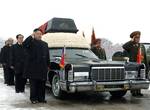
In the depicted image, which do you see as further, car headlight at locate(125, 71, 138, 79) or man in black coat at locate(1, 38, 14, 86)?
man in black coat at locate(1, 38, 14, 86)

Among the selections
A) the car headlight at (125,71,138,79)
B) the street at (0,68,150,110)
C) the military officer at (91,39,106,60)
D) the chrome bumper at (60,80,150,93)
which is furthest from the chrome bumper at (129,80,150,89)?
the military officer at (91,39,106,60)

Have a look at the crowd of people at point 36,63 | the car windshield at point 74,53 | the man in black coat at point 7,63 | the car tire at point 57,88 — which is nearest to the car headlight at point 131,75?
the car tire at point 57,88

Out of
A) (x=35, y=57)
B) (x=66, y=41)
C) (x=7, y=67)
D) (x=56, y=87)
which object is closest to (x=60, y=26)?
(x=7, y=67)

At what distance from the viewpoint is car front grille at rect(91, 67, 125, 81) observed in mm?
10234

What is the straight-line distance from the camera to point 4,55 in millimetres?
15719

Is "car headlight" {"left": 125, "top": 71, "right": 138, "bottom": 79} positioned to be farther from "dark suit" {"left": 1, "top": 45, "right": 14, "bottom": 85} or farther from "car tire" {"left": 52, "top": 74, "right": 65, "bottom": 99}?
"dark suit" {"left": 1, "top": 45, "right": 14, "bottom": 85}

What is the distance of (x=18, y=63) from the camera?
13.1 m

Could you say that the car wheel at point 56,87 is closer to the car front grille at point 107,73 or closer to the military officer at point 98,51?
the car front grille at point 107,73

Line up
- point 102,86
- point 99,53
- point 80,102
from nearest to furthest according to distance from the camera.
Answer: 1. point 102,86
2. point 80,102
3. point 99,53

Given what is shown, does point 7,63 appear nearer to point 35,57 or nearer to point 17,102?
point 17,102

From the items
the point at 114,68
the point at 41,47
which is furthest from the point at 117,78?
the point at 41,47

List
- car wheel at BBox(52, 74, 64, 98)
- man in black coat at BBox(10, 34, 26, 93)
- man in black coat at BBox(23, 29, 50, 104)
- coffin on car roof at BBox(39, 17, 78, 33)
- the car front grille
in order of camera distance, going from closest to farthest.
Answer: man in black coat at BBox(23, 29, 50, 104), the car front grille, car wheel at BBox(52, 74, 64, 98), man in black coat at BBox(10, 34, 26, 93), coffin on car roof at BBox(39, 17, 78, 33)

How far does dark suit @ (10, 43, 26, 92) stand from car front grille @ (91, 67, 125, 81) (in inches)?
127

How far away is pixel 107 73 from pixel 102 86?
0.38m
